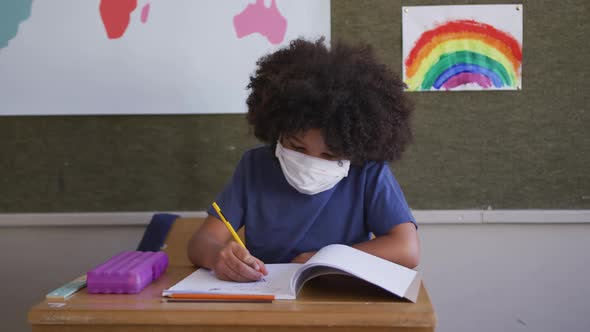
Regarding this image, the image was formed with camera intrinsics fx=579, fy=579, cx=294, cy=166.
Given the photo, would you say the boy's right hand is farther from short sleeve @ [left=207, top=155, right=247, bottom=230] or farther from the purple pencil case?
short sleeve @ [left=207, top=155, right=247, bottom=230]

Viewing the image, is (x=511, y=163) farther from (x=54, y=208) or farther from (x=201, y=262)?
(x=54, y=208)

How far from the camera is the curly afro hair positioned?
1101mm

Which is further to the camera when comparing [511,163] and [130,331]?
[511,163]

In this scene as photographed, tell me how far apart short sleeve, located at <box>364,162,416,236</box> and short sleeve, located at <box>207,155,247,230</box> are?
10.7 inches

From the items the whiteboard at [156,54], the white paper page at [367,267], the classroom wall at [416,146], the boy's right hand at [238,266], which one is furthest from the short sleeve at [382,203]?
the whiteboard at [156,54]

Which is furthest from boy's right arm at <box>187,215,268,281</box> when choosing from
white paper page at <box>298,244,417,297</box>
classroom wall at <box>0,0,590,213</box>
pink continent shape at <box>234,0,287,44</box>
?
pink continent shape at <box>234,0,287,44</box>

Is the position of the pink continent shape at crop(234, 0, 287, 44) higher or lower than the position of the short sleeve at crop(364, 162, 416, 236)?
higher

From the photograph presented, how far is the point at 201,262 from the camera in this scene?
45.8 inches

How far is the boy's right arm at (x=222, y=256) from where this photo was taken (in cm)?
97

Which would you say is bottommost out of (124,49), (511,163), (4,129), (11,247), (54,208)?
(11,247)

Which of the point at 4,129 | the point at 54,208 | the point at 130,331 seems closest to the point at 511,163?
the point at 130,331

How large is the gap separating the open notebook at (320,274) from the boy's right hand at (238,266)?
0.04 ft

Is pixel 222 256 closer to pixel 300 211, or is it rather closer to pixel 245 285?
pixel 245 285

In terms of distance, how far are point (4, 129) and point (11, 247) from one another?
0.35m
